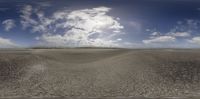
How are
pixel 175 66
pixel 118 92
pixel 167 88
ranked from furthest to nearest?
pixel 175 66
pixel 167 88
pixel 118 92

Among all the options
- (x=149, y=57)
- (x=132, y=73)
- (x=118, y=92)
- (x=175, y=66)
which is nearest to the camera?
(x=118, y=92)

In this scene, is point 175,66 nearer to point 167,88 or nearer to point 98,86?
point 167,88

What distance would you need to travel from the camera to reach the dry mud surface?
1241 cm

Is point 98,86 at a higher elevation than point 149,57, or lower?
lower

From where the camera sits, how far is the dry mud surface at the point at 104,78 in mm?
12414

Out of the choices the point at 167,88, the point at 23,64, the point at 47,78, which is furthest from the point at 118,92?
the point at 23,64

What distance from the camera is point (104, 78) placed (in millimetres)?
15484

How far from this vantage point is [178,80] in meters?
15.2

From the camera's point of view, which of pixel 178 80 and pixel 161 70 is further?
pixel 161 70

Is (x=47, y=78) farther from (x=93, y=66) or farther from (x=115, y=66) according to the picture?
(x=115, y=66)

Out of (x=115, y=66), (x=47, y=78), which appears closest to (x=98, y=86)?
(x=47, y=78)

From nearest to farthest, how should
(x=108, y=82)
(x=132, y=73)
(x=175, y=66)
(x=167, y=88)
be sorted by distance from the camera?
(x=167, y=88), (x=108, y=82), (x=132, y=73), (x=175, y=66)

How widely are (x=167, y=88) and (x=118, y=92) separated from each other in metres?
3.19

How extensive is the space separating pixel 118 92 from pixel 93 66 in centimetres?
668
